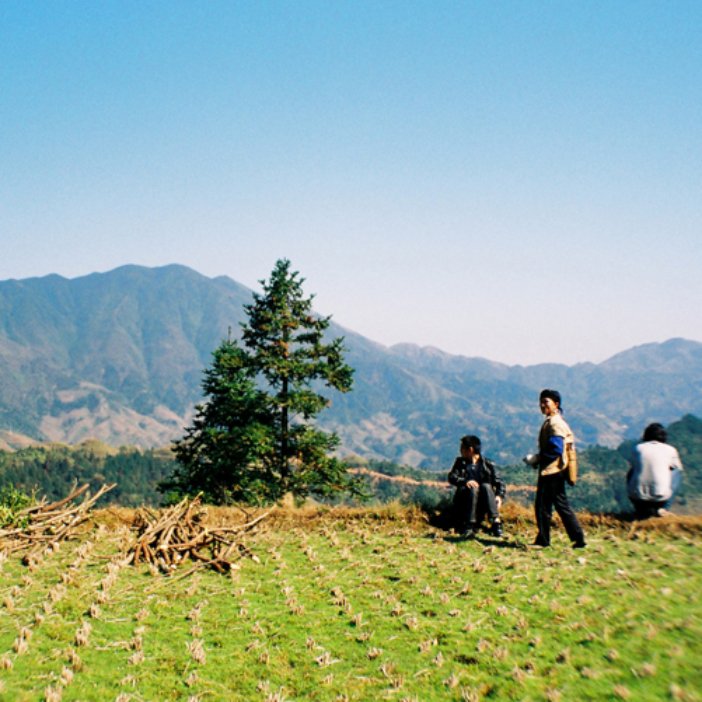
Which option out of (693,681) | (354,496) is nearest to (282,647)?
(693,681)

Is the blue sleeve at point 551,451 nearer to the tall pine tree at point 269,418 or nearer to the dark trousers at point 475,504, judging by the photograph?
the dark trousers at point 475,504

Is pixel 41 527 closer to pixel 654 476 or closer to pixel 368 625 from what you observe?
pixel 368 625

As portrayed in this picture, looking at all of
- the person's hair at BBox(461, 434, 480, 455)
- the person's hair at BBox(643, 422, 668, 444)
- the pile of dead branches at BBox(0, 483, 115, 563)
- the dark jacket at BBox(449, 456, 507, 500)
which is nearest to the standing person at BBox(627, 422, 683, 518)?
the person's hair at BBox(643, 422, 668, 444)

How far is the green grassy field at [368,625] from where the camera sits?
5383 millimetres

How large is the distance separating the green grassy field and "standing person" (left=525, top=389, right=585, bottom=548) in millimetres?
435

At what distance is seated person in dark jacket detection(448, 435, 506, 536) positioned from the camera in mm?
11703

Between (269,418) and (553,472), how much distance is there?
62.1ft

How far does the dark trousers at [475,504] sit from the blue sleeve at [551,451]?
1.84 metres

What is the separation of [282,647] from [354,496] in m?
20.3

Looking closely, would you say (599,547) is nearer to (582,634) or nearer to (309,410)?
(582,634)

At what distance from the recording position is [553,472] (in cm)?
1011

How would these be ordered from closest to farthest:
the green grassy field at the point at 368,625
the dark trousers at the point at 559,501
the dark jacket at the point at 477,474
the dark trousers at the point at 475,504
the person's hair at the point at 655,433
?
the green grassy field at the point at 368,625, the dark trousers at the point at 559,501, the dark trousers at the point at 475,504, the dark jacket at the point at 477,474, the person's hair at the point at 655,433

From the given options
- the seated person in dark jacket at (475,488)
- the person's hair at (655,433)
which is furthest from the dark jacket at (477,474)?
the person's hair at (655,433)

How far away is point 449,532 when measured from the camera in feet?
40.3
